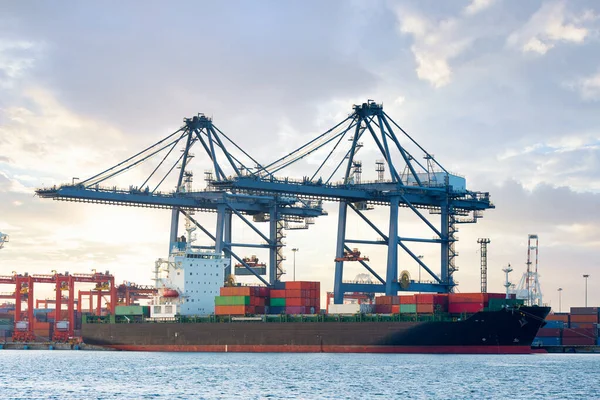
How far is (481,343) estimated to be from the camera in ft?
217

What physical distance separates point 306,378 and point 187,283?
28.7 m

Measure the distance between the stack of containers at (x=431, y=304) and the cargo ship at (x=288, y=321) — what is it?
2.6 inches

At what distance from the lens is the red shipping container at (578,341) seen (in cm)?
9575

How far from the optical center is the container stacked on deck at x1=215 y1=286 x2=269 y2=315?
73.2m

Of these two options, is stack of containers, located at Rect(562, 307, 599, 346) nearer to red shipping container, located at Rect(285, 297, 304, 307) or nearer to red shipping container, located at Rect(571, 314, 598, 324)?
red shipping container, located at Rect(571, 314, 598, 324)

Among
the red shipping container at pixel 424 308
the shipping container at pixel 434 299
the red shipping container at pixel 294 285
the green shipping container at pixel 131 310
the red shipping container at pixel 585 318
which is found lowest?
the red shipping container at pixel 585 318

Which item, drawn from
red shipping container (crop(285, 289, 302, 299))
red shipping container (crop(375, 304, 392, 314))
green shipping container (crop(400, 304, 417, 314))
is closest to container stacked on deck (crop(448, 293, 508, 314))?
green shipping container (crop(400, 304, 417, 314))

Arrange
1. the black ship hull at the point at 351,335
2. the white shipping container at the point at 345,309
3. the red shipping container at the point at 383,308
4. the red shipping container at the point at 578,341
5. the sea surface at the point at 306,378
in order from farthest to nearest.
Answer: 1. the red shipping container at the point at 578,341
2. the white shipping container at the point at 345,309
3. the red shipping container at the point at 383,308
4. the black ship hull at the point at 351,335
5. the sea surface at the point at 306,378

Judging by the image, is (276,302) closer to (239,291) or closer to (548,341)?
(239,291)

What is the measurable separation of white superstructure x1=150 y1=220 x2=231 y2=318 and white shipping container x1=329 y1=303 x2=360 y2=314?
10.9m

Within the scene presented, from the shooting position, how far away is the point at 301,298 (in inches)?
2867

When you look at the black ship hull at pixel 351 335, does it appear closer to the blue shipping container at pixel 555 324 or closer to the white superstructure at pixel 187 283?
the white superstructure at pixel 187 283

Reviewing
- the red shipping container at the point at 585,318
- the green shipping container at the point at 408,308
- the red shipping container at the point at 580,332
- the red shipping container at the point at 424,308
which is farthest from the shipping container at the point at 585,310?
the red shipping container at the point at 424,308

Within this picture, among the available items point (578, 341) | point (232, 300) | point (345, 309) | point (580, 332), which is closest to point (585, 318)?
point (580, 332)
